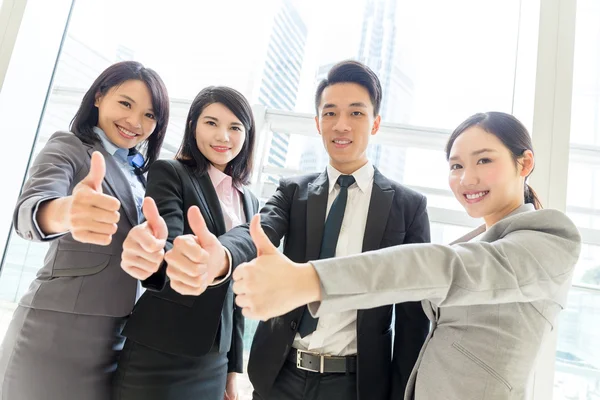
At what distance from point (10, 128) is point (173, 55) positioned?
1002 millimetres

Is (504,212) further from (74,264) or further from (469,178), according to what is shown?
(74,264)

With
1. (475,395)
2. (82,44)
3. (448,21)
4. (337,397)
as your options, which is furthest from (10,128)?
(448,21)

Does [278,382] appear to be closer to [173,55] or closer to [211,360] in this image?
[211,360]

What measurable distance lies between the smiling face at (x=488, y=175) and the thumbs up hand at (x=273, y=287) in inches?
28.4

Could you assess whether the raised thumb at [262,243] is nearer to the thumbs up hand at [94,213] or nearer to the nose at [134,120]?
the thumbs up hand at [94,213]

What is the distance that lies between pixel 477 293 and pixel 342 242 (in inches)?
21.5

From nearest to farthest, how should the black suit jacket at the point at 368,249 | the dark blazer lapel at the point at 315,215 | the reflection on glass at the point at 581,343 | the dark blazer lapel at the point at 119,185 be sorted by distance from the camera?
the black suit jacket at the point at 368,249, the dark blazer lapel at the point at 315,215, the dark blazer lapel at the point at 119,185, the reflection on glass at the point at 581,343

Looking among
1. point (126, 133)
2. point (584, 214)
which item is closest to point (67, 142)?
point (126, 133)

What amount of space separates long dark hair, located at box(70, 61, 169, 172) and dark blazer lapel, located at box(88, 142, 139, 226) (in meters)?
0.08

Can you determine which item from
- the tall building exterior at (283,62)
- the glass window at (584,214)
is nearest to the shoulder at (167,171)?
the tall building exterior at (283,62)

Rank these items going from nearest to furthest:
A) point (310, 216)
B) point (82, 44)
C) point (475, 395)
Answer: point (475, 395)
point (310, 216)
point (82, 44)

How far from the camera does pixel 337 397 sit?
1102 mm

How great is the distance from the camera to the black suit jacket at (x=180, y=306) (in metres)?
1.14

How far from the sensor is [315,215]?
4.19 ft
